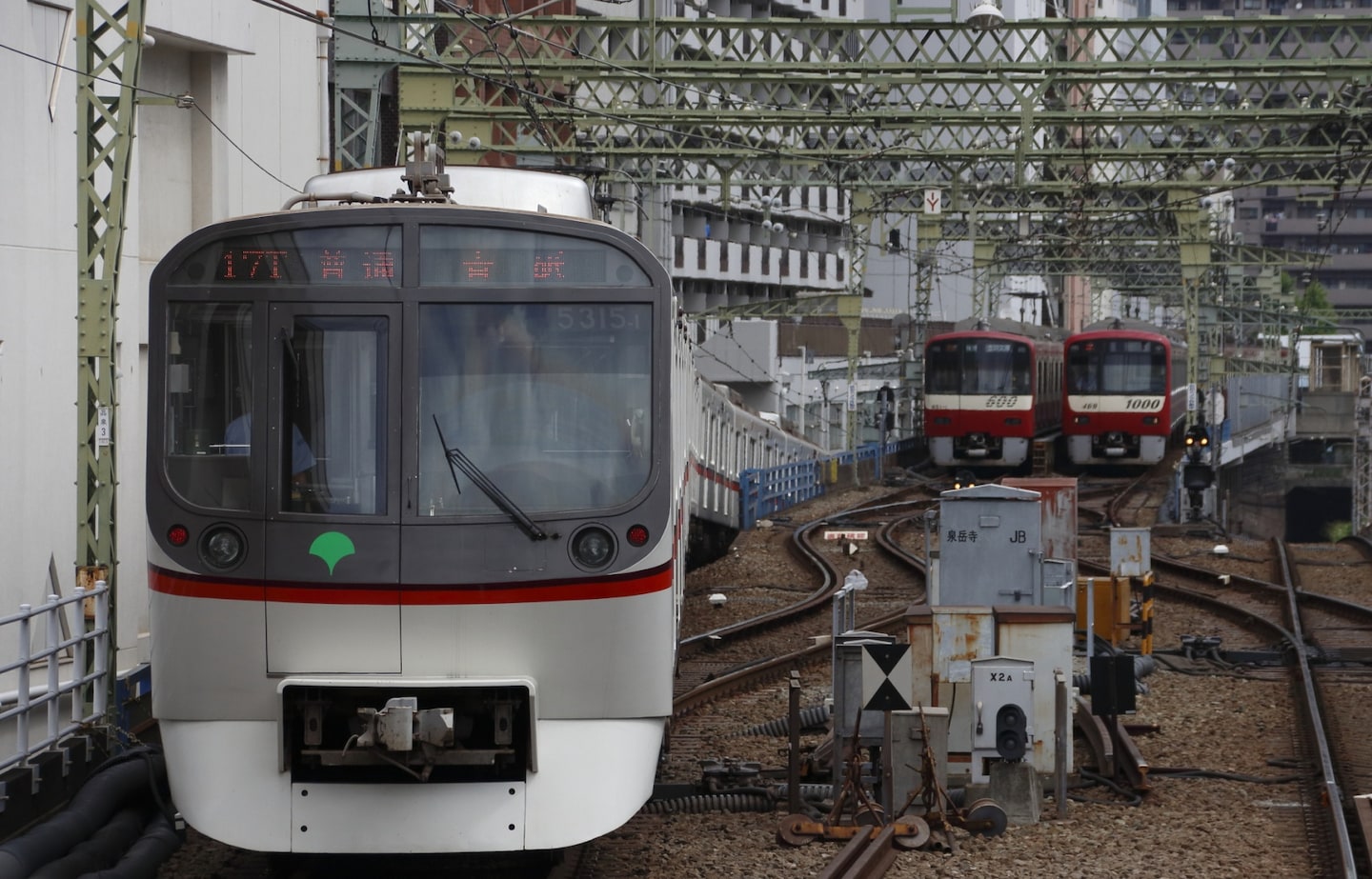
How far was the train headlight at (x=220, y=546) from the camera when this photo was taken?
606 centimetres

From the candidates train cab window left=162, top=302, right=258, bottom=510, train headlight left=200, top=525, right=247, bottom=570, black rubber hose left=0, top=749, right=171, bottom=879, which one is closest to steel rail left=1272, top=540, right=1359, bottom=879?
train headlight left=200, top=525, right=247, bottom=570

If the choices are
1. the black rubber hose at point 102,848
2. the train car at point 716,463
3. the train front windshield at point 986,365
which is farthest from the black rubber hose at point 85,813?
the train front windshield at point 986,365

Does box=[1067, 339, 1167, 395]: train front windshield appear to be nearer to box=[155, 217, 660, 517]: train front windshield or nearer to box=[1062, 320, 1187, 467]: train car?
box=[1062, 320, 1187, 467]: train car

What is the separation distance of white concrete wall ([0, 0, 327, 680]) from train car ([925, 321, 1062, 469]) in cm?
1743

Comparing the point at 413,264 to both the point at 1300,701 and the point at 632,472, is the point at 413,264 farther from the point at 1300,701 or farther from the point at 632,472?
the point at 1300,701

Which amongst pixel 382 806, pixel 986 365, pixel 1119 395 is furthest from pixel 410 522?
pixel 1119 395

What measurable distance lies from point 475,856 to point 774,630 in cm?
801

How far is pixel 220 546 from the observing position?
6070mm

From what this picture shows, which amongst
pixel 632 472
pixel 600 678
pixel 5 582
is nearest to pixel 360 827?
pixel 600 678

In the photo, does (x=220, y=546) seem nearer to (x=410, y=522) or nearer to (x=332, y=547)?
(x=332, y=547)

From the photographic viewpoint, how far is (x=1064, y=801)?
805 cm

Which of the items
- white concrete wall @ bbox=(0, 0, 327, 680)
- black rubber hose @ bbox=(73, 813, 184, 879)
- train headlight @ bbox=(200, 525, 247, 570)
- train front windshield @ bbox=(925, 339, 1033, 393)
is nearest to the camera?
train headlight @ bbox=(200, 525, 247, 570)

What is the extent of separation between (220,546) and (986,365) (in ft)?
88.0

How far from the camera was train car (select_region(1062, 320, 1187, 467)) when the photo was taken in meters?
33.1
